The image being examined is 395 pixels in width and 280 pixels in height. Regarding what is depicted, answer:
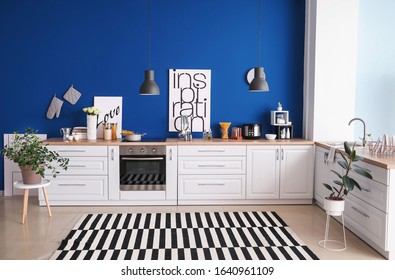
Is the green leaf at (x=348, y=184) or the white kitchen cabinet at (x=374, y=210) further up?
the green leaf at (x=348, y=184)

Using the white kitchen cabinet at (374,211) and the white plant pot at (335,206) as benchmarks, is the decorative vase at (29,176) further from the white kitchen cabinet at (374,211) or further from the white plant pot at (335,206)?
the white kitchen cabinet at (374,211)

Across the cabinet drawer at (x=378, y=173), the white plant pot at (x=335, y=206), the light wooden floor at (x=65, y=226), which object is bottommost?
the light wooden floor at (x=65, y=226)

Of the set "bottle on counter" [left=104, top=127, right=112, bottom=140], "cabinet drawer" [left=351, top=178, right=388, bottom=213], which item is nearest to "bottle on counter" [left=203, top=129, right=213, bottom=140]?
"bottle on counter" [left=104, top=127, right=112, bottom=140]

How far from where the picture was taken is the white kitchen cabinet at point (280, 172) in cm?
539

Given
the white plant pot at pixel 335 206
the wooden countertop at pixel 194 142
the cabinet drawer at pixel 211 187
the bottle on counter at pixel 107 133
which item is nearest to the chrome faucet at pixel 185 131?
the wooden countertop at pixel 194 142

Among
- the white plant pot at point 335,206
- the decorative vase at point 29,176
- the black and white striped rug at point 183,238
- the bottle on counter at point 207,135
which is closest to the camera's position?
the black and white striped rug at point 183,238

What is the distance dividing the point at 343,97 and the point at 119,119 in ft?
9.62

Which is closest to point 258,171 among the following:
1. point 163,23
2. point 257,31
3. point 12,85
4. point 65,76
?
point 257,31

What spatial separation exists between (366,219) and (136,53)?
353cm

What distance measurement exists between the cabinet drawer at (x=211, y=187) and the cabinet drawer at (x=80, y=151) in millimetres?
1016

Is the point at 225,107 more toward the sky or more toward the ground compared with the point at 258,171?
more toward the sky

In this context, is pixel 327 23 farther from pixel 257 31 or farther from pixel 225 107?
pixel 225 107

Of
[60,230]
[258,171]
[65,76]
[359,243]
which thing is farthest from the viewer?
[65,76]

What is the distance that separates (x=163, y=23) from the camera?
5781 millimetres
